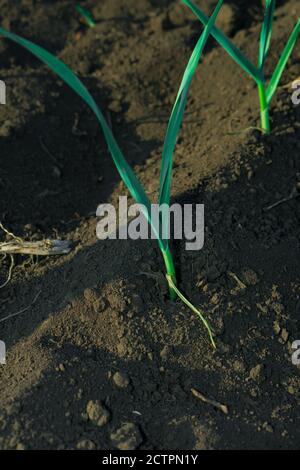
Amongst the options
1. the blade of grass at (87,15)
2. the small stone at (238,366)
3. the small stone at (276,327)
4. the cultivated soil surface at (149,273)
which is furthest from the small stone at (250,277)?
the blade of grass at (87,15)

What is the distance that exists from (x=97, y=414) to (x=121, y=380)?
117mm

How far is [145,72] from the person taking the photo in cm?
305

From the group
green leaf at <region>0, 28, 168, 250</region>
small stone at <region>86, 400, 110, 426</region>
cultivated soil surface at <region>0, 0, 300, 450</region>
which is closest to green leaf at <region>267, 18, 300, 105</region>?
cultivated soil surface at <region>0, 0, 300, 450</region>

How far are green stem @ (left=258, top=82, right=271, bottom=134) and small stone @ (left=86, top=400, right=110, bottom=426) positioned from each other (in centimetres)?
115

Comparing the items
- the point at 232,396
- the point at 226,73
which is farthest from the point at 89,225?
the point at 226,73

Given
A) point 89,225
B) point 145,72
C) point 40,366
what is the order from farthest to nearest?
point 145,72 < point 89,225 < point 40,366

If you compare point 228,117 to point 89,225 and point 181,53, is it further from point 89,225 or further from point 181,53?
point 89,225

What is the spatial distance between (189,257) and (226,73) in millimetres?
1069

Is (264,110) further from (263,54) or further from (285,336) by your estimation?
(285,336)

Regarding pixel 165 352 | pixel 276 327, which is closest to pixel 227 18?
pixel 276 327

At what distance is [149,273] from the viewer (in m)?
2.14

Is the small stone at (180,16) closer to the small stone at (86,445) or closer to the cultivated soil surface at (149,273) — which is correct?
the cultivated soil surface at (149,273)

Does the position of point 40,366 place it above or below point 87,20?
below

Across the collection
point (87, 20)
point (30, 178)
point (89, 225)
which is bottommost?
point (89, 225)
